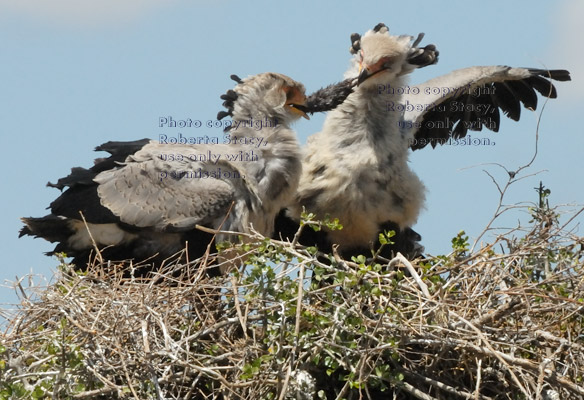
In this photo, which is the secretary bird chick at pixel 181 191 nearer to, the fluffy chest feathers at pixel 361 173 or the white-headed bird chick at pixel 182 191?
the white-headed bird chick at pixel 182 191

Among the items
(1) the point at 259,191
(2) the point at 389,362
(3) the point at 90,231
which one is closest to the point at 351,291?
(2) the point at 389,362

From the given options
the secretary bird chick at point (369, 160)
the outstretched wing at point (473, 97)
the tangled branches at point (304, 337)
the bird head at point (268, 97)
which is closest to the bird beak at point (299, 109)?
the bird head at point (268, 97)

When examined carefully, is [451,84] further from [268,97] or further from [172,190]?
[172,190]

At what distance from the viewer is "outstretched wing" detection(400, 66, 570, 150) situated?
838 cm

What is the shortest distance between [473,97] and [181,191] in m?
2.52

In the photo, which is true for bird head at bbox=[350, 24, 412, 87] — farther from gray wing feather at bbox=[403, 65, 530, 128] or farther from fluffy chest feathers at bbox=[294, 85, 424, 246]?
gray wing feather at bbox=[403, 65, 530, 128]

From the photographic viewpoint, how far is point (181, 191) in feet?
23.7

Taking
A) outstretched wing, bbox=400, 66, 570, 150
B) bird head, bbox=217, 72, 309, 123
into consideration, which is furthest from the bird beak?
outstretched wing, bbox=400, 66, 570, 150

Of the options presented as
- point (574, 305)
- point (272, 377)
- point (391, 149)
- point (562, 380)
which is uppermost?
point (391, 149)

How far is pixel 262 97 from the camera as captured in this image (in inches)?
290

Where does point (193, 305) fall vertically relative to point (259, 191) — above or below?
below

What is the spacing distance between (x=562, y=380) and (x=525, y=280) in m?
0.93

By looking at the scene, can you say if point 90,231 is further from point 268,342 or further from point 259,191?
point 268,342

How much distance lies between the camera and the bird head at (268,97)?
24.1ft
